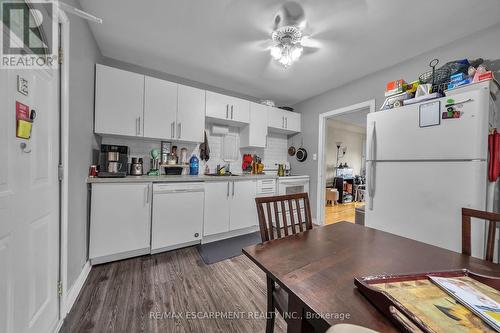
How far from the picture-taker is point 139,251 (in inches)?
84.7

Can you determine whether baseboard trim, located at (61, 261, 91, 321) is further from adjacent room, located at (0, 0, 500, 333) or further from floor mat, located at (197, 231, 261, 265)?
floor mat, located at (197, 231, 261, 265)

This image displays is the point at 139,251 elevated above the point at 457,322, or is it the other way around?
the point at 457,322

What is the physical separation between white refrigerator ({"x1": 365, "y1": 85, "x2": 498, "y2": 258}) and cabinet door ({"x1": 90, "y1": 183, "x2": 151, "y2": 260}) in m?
2.47

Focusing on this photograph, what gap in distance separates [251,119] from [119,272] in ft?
8.97

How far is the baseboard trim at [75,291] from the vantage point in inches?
53.5

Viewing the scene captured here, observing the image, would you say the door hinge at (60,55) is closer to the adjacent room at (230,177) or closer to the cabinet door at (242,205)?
the adjacent room at (230,177)

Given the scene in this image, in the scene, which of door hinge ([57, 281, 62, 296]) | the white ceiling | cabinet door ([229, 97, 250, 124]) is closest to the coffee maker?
A: door hinge ([57, 281, 62, 296])

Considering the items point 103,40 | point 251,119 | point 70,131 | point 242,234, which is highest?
point 103,40

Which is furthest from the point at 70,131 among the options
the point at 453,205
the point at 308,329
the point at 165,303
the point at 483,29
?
the point at 483,29

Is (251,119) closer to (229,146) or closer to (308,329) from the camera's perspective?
(229,146)

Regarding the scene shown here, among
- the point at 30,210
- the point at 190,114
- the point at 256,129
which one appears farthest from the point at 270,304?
the point at 256,129

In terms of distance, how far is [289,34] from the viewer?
184 cm

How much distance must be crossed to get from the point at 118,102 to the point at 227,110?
4.83ft

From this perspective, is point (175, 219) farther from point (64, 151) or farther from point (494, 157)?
point (494, 157)
